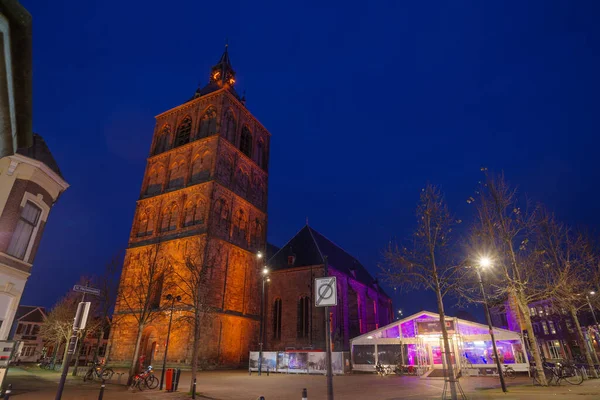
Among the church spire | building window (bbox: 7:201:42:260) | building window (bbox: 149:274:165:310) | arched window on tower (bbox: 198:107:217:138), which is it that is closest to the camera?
building window (bbox: 7:201:42:260)

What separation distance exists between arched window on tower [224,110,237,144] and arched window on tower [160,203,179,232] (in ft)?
35.6

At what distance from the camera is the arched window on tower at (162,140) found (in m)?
44.9

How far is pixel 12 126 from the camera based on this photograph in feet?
8.73

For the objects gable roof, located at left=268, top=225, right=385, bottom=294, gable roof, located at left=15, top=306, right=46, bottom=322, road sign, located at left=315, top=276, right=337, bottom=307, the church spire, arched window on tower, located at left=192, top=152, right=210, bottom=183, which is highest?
the church spire

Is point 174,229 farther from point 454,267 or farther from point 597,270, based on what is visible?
point 597,270

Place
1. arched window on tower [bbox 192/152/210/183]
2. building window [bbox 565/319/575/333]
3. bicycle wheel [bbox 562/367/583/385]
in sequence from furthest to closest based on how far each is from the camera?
building window [bbox 565/319/575/333] → arched window on tower [bbox 192/152/210/183] → bicycle wheel [bbox 562/367/583/385]

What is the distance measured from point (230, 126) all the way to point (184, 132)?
6507 millimetres

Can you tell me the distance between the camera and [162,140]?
45.6m

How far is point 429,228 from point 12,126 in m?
15.0

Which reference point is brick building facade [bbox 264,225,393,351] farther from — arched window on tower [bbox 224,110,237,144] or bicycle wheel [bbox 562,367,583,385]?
bicycle wheel [bbox 562,367,583,385]

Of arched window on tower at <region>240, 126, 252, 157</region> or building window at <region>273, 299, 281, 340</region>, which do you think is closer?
building window at <region>273, 299, 281, 340</region>

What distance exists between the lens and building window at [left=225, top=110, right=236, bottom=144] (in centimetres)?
4191

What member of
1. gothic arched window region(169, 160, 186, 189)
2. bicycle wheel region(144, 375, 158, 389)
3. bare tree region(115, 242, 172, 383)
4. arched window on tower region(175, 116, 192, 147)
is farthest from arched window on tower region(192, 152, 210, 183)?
bicycle wheel region(144, 375, 158, 389)

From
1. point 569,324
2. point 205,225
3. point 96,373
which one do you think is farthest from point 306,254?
point 569,324
